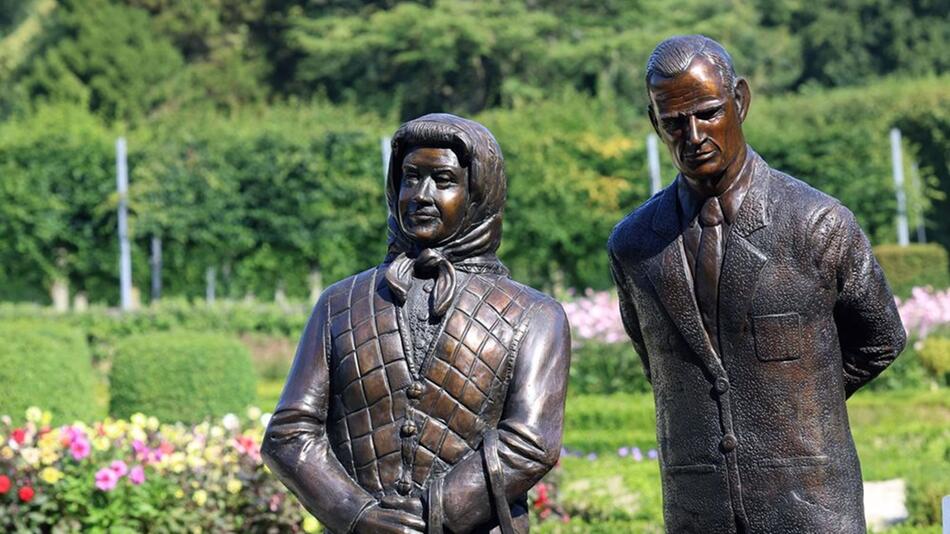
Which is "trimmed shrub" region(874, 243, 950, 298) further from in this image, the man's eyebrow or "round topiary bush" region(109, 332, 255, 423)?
the man's eyebrow

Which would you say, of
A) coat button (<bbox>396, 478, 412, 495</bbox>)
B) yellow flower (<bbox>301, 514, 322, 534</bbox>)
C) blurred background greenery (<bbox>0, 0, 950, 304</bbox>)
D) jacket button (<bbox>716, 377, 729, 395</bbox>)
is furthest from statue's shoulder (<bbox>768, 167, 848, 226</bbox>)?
blurred background greenery (<bbox>0, 0, 950, 304</bbox>)

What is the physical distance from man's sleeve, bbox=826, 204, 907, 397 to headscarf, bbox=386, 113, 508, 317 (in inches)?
31.2

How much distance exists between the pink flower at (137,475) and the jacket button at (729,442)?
12.2 ft

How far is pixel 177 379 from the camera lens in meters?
11.2

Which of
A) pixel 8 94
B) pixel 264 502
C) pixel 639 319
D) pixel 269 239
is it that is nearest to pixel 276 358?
pixel 269 239

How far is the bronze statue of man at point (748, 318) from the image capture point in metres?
3.58

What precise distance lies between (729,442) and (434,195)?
907 millimetres

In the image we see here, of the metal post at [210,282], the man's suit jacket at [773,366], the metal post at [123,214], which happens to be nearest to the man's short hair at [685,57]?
the man's suit jacket at [773,366]

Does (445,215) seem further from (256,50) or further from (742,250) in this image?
(256,50)

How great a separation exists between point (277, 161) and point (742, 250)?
1805cm

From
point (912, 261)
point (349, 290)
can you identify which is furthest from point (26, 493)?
point (912, 261)

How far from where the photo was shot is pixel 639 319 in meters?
3.85

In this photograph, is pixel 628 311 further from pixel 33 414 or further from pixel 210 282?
pixel 210 282

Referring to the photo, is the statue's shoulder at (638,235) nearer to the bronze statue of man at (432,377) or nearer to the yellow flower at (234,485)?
the bronze statue of man at (432,377)
